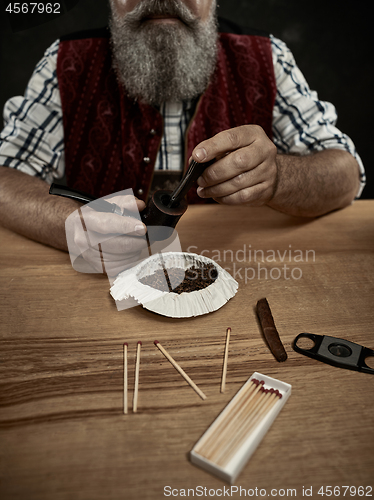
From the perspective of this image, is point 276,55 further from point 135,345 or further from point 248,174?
point 135,345

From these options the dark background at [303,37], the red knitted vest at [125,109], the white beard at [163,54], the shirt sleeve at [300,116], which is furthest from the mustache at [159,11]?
the dark background at [303,37]

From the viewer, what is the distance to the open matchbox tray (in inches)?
21.3

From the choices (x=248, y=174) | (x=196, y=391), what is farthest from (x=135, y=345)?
(x=248, y=174)

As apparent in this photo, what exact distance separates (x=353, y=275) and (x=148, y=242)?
1.96 ft

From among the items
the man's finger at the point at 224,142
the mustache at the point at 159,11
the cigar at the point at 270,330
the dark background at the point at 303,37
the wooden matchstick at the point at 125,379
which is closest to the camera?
the wooden matchstick at the point at 125,379

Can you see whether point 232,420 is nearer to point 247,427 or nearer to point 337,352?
point 247,427

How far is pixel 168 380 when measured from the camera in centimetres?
72

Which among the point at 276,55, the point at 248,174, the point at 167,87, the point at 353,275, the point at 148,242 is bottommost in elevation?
the point at 353,275

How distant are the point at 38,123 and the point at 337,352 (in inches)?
56.9

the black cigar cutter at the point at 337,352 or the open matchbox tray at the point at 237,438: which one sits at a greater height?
the open matchbox tray at the point at 237,438

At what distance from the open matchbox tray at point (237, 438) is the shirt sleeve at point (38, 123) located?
126 centimetres

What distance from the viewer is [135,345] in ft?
2.66

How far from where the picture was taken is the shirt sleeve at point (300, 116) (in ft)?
5.01

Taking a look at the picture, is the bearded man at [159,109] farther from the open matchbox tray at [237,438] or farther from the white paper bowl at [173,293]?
the open matchbox tray at [237,438]
